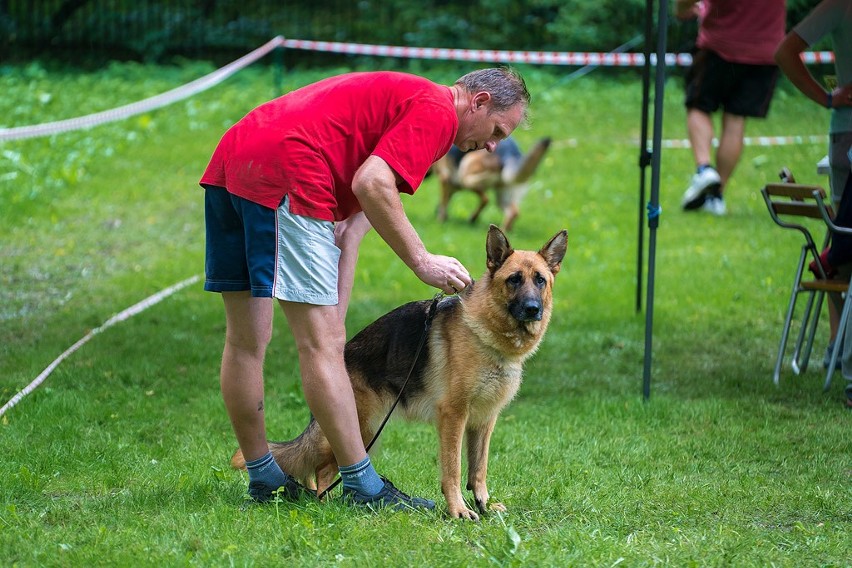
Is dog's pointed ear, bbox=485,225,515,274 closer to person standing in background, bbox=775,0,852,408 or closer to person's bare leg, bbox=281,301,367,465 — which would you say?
person's bare leg, bbox=281,301,367,465

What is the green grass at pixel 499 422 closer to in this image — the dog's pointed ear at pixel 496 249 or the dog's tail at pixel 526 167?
the dog's tail at pixel 526 167

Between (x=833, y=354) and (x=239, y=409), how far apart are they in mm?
3691

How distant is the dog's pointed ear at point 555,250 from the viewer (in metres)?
4.12

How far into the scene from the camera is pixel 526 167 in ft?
33.5

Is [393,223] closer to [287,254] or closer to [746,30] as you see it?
[287,254]

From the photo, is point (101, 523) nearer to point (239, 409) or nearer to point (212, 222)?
point (239, 409)

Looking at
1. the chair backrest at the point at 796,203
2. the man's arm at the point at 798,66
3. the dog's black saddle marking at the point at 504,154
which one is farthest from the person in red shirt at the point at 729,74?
the chair backrest at the point at 796,203

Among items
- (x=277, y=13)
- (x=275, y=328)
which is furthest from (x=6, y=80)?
(x=275, y=328)

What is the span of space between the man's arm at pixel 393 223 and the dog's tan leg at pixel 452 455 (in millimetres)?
574

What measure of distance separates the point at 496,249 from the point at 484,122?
0.63 metres

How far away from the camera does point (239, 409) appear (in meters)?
3.85

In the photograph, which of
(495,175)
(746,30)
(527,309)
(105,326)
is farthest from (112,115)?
(527,309)

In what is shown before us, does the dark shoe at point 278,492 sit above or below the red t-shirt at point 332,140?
below

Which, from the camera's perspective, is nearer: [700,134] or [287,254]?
[287,254]
